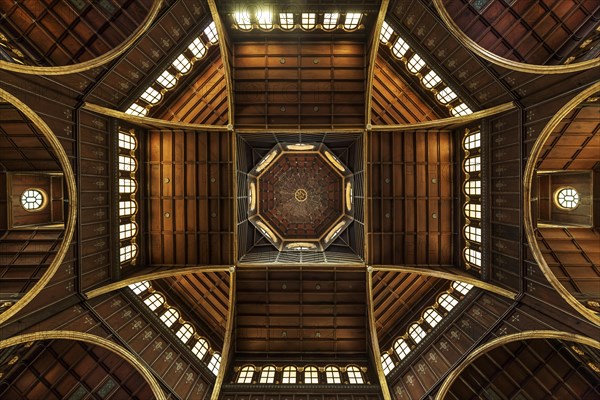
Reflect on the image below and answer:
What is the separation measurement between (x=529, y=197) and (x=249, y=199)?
61.7 feet

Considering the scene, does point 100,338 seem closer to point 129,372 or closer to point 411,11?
point 129,372

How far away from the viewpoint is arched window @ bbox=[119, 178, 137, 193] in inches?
721

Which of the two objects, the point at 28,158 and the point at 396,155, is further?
the point at 396,155

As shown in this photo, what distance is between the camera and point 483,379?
1648 centimetres

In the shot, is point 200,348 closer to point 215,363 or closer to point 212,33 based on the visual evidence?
point 215,363

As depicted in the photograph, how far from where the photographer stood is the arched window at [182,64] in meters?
17.7

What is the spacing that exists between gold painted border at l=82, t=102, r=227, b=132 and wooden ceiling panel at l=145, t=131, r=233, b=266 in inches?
34.3

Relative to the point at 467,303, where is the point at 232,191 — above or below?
above

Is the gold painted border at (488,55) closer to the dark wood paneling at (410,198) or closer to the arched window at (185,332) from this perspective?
the dark wood paneling at (410,198)

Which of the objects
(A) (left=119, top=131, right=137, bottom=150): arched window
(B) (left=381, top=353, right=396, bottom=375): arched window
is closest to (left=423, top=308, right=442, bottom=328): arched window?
(B) (left=381, top=353, right=396, bottom=375): arched window

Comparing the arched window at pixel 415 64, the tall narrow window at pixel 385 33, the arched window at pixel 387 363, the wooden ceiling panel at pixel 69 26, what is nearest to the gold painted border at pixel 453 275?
the arched window at pixel 387 363

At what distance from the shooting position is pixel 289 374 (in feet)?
63.8

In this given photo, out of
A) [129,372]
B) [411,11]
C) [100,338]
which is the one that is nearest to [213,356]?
[129,372]

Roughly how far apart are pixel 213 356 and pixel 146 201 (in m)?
12.0
